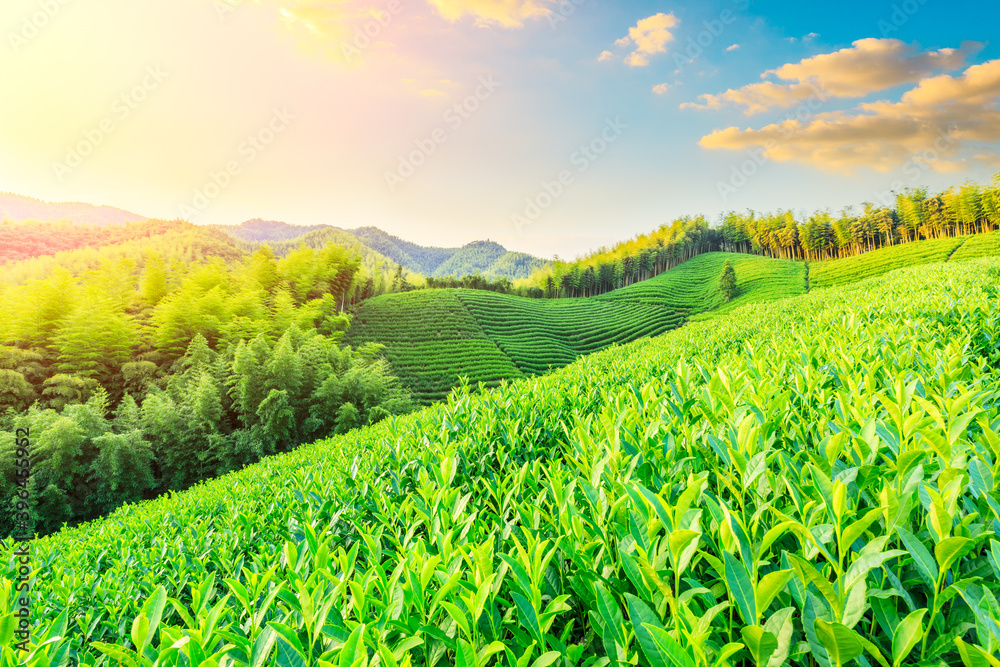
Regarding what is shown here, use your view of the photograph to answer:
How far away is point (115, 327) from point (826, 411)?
2810 centimetres

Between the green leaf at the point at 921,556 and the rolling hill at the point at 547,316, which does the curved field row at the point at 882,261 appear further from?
the green leaf at the point at 921,556

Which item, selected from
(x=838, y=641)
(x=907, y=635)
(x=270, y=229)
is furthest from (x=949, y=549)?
(x=270, y=229)

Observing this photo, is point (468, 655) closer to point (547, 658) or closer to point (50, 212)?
point (547, 658)

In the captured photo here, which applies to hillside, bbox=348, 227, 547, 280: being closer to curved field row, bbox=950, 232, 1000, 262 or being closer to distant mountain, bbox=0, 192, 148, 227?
distant mountain, bbox=0, 192, 148, 227

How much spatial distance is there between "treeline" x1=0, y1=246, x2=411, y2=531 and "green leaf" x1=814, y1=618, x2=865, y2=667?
19.0 m

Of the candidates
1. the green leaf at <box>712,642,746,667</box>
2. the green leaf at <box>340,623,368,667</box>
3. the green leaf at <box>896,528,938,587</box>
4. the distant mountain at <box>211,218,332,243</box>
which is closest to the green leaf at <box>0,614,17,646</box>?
the green leaf at <box>340,623,368,667</box>

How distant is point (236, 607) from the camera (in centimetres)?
183

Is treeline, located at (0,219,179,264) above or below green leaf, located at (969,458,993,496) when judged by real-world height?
above

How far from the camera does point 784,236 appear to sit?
69.4 metres

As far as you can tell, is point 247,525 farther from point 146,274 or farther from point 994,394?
point 146,274

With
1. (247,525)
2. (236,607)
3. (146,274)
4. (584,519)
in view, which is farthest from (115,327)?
(584,519)

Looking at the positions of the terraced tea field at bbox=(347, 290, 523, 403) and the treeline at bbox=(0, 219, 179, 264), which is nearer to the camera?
the terraced tea field at bbox=(347, 290, 523, 403)

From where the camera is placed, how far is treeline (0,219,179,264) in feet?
124

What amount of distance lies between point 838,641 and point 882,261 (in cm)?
6509
